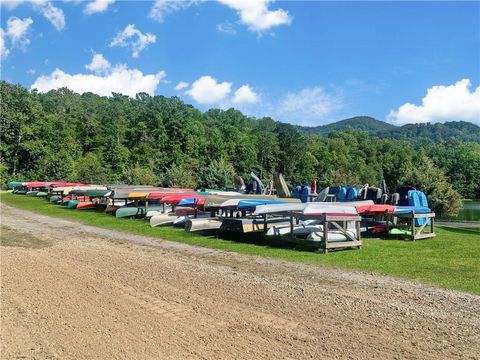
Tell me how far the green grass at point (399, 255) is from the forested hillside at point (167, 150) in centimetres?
3199

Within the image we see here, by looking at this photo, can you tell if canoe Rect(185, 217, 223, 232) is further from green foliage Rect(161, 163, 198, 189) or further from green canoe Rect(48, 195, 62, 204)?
green foliage Rect(161, 163, 198, 189)

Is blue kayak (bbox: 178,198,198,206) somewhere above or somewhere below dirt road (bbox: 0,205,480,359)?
above

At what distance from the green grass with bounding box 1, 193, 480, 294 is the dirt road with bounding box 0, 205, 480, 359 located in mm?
950

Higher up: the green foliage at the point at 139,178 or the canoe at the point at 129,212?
the green foliage at the point at 139,178

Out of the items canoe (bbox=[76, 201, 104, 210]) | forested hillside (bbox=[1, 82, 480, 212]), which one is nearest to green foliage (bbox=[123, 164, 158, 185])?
forested hillside (bbox=[1, 82, 480, 212])

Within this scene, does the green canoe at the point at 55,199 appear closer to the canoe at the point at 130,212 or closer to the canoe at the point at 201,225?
the canoe at the point at 130,212

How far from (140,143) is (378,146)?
206 feet

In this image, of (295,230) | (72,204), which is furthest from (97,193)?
(295,230)

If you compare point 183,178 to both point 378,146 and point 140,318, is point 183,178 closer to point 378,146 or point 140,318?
point 140,318

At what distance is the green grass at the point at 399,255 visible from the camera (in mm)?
10109

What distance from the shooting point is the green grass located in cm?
1011

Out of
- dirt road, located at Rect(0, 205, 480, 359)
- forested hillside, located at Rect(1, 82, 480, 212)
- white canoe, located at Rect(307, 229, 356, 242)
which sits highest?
forested hillside, located at Rect(1, 82, 480, 212)

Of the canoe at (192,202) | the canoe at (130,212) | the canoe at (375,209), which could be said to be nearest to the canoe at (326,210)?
the canoe at (375,209)

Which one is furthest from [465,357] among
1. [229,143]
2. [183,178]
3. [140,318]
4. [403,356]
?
[229,143]
